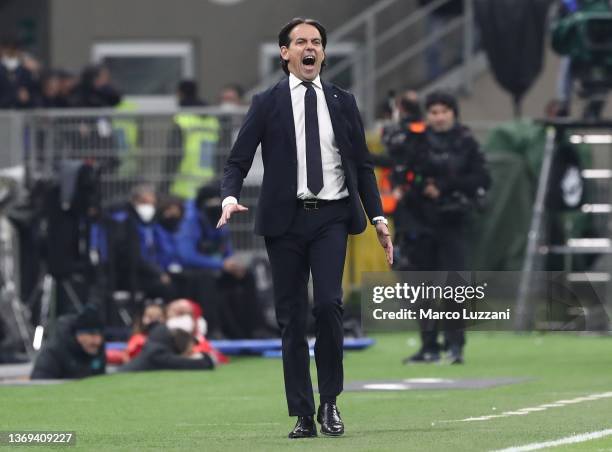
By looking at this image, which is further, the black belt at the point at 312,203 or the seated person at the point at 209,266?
the seated person at the point at 209,266

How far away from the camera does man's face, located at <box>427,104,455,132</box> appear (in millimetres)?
17094

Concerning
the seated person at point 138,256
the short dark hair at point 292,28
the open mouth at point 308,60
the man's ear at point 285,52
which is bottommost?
the seated person at point 138,256

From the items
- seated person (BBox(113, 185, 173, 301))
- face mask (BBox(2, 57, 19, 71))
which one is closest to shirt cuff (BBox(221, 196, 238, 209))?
seated person (BBox(113, 185, 173, 301))

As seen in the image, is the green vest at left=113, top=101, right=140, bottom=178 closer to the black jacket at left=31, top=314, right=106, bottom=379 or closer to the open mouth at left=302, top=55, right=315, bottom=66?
→ the black jacket at left=31, top=314, right=106, bottom=379

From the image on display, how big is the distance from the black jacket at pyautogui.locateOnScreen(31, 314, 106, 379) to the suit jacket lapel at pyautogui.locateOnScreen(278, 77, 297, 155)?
5.72 m

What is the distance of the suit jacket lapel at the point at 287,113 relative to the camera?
34.8 feet

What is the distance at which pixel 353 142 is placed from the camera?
35.1 ft

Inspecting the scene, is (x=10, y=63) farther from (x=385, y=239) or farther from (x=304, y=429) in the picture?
(x=304, y=429)

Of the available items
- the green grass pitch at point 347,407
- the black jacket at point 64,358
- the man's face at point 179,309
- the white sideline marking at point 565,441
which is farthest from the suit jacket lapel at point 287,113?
the man's face at point 179,309

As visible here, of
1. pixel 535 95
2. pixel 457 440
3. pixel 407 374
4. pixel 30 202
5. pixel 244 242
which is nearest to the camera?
pixel 457 440

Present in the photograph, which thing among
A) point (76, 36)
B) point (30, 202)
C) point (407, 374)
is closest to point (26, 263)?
point (30, 202)

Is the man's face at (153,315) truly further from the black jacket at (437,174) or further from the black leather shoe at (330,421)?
the black leather shoe at (330,421)

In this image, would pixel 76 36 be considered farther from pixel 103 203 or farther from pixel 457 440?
pixel 457 440

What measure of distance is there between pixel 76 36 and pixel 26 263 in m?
7.74
